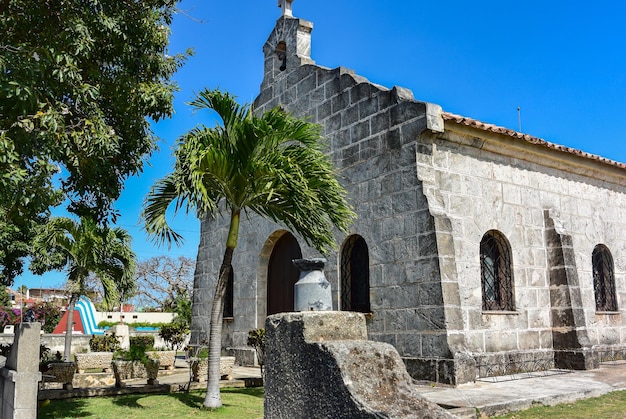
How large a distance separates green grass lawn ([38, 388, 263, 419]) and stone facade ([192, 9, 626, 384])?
300 centimetres

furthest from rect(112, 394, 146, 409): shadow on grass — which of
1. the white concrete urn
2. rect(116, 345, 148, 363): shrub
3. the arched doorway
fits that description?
the arched doorway

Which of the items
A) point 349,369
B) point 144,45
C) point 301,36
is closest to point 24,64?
point 144,45

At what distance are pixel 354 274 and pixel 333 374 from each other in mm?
7461

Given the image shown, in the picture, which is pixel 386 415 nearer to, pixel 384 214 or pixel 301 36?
pixel 384 214

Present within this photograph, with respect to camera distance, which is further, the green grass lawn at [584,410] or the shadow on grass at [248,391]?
the shadow on grass at [248,391]

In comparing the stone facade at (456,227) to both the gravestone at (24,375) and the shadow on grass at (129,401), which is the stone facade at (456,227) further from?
the gravestone at (24,375)

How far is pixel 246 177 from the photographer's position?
8.81 metres

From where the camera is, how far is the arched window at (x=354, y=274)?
11602mm

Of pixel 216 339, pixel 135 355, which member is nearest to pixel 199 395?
pixel 216 339

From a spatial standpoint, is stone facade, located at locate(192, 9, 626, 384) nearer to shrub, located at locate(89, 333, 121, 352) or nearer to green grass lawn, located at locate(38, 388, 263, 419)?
green grass lawn, located at locate(38, 388, 263, 419)

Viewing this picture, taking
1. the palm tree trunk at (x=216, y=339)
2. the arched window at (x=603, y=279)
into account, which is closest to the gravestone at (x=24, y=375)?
the palm tree trunk at (x=216, y=339)

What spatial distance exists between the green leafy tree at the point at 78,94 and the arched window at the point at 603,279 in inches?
416

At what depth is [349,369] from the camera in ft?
14.7

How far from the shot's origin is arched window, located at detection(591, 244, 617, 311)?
13539mm
